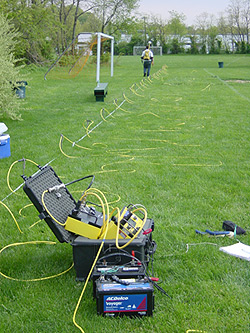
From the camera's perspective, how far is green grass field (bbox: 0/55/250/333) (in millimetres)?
2986

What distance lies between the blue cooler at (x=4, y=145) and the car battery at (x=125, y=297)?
176 inches

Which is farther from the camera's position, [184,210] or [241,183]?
[241,183]

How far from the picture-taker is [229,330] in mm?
2811

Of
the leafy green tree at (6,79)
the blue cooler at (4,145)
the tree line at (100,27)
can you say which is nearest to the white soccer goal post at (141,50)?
the tree line at (100,27)

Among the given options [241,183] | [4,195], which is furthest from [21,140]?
[241,183]

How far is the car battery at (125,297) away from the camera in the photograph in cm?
284

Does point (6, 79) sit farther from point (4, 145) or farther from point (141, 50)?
point (141, 50)

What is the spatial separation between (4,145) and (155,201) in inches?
122

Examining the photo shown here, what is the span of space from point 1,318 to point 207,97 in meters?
12.4

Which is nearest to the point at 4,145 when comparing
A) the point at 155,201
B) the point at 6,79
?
the point at 155,201

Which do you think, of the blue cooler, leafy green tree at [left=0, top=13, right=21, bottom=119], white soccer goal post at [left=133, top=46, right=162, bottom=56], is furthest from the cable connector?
white soccer goal post at [left=133, top=46, right=162, bottom=56]

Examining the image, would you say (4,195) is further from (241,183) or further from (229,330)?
(229,330)

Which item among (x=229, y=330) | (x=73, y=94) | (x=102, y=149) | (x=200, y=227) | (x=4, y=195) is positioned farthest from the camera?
(x=73, y=94)

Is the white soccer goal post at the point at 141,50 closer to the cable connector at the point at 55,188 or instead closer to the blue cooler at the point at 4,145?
the blue cooler at the point at 4,145
